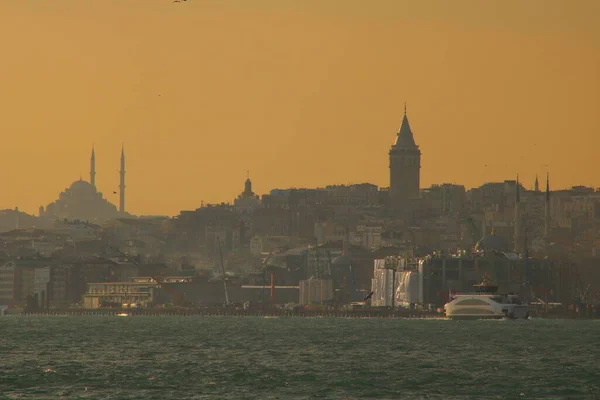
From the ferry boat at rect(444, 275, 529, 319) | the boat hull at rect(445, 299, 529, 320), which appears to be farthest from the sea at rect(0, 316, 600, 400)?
the ferry boat at rect(444, 275, 529, 319)

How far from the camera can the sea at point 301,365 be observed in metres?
75.6

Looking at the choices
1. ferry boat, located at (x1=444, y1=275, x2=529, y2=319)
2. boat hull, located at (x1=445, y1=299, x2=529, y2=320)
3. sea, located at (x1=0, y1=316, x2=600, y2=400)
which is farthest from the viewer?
ferry boat, located at (x1=444, y1=275, x2=529, y2=319)

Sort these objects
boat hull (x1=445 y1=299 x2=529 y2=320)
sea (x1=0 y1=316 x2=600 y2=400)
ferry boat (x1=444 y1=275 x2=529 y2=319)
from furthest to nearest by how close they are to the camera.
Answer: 1. ferry boat (x1=444 y1=275 x2=529 y2=319)
2. boat hull (x1=445 y1=299 x2=529 y2=320)
3. sea (x1=0 y1=316 x2=600 y2=400)

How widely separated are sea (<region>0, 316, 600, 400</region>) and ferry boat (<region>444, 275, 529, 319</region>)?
125 feet

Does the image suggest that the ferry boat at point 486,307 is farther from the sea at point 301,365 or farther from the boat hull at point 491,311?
the sea at point 301,365

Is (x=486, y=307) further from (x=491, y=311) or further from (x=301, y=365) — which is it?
(x=301, y=365)

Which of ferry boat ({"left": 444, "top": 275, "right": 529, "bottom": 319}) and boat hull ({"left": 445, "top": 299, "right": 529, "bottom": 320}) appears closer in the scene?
boat hull ({"left": 445, "top": 299, "right": 529, "bottom": 320})

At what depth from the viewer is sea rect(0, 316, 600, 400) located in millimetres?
75562

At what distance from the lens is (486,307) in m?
176

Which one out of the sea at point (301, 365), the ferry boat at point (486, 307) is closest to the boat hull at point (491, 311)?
the ferry boat at point (486, 307)

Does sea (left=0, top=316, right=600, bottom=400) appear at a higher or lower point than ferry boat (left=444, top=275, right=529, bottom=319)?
lower

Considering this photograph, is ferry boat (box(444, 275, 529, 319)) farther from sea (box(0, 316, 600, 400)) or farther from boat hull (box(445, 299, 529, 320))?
sea (box(0, 316, 600, 400))

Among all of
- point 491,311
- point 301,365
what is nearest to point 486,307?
point 491,311

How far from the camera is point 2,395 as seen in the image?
240ft
